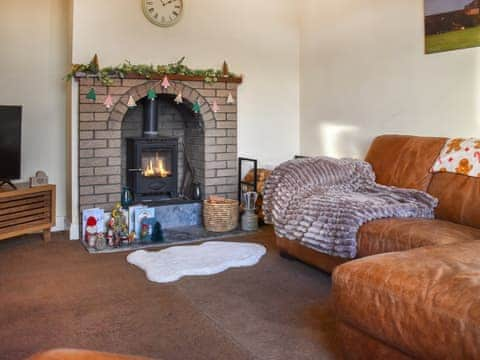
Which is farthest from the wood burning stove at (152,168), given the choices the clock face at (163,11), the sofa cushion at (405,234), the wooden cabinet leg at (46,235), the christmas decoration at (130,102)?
the sofa cushion at (405,234)

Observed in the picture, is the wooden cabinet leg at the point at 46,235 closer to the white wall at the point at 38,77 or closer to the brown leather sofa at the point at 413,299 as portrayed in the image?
the white wall at the point at 38,77

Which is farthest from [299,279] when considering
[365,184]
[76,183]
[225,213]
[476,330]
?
[76,183]

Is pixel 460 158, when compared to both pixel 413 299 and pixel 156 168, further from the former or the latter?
pixel 156 168

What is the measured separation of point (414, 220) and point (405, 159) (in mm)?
811

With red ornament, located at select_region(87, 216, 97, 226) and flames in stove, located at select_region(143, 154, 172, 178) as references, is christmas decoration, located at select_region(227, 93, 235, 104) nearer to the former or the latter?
flames in stove, located at select_region(143, 154, 172, 178)

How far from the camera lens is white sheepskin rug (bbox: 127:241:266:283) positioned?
318cm

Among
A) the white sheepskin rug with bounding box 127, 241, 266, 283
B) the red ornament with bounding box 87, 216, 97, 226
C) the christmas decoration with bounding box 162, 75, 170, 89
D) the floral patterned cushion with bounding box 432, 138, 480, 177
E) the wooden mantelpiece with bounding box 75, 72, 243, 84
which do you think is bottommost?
the white sheepskin rug with bounding box 127, 241, 266, 283

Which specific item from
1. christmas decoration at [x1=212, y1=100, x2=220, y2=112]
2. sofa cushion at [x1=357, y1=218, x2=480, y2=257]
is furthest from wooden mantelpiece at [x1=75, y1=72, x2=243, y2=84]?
sofa cushion at [x1=357, y1=218, x2=480, y2=257]

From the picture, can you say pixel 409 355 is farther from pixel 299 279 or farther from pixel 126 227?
pixel 126 227

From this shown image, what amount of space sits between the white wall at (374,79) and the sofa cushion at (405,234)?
1092mm

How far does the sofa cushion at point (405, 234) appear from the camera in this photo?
2387mm

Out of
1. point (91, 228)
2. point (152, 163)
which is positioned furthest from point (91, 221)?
point (152, 163)

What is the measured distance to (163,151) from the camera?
4531 millimetres

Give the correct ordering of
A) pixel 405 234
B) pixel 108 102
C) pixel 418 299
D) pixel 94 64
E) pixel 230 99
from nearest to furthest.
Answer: pixel 418 299, pixel 405 234, pixel 94 64, pixel 108 102, pixel 230 99
